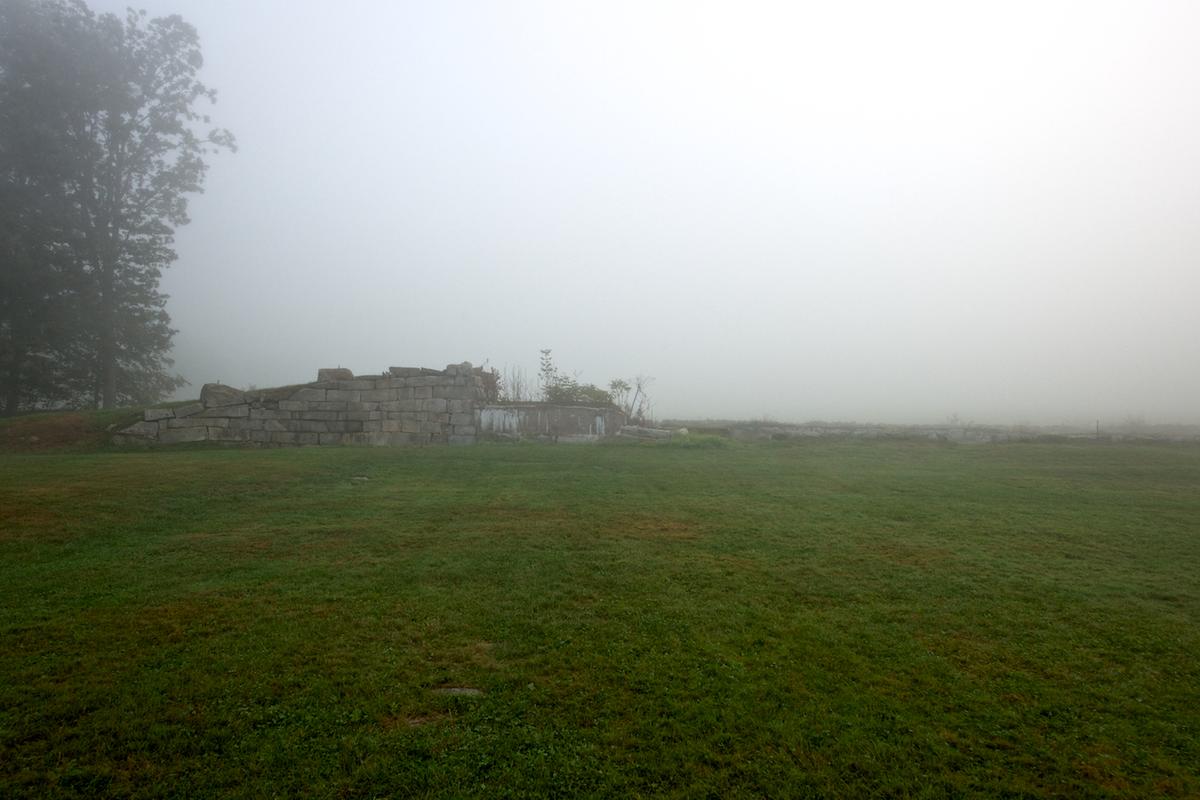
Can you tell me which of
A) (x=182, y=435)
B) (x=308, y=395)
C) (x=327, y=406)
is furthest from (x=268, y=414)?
(x=182, y=435)

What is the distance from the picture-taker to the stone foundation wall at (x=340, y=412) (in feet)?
51.3

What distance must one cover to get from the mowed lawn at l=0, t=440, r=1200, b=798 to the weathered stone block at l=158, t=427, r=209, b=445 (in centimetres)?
726

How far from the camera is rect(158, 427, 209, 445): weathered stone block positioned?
49.5 ft

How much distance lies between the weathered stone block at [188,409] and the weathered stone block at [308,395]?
74.1 inches

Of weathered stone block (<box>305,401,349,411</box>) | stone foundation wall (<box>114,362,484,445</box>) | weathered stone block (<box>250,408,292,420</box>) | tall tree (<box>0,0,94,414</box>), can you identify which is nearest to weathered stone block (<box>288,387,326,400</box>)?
stone foundation wall (<box>114,362,484,445</box>)

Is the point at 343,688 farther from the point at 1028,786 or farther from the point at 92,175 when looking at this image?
the point at 92,175

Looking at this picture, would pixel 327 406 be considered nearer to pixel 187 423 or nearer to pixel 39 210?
pixel 187 423

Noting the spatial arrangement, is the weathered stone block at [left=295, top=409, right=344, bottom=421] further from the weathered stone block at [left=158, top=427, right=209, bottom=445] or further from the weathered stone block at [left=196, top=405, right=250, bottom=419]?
the weathered stone block at [left=158, top=427, right=209, bottom=445]

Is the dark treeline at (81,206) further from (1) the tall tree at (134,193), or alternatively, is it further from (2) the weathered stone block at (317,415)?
(2) the weathered stone block at (317,415)

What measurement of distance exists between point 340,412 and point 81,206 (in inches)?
536

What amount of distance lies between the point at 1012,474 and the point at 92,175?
95.3 feet

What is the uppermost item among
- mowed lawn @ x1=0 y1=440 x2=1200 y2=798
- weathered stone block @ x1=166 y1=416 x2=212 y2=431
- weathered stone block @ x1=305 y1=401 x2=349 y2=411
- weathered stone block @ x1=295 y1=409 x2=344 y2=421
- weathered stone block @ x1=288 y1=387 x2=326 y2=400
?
weathered stone block @ x1=288 y1=387 x2=326 y2=400

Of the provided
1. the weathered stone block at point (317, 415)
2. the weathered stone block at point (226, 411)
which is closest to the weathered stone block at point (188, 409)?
the weathered stone block at point (226, 411)

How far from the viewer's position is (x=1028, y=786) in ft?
8.83
